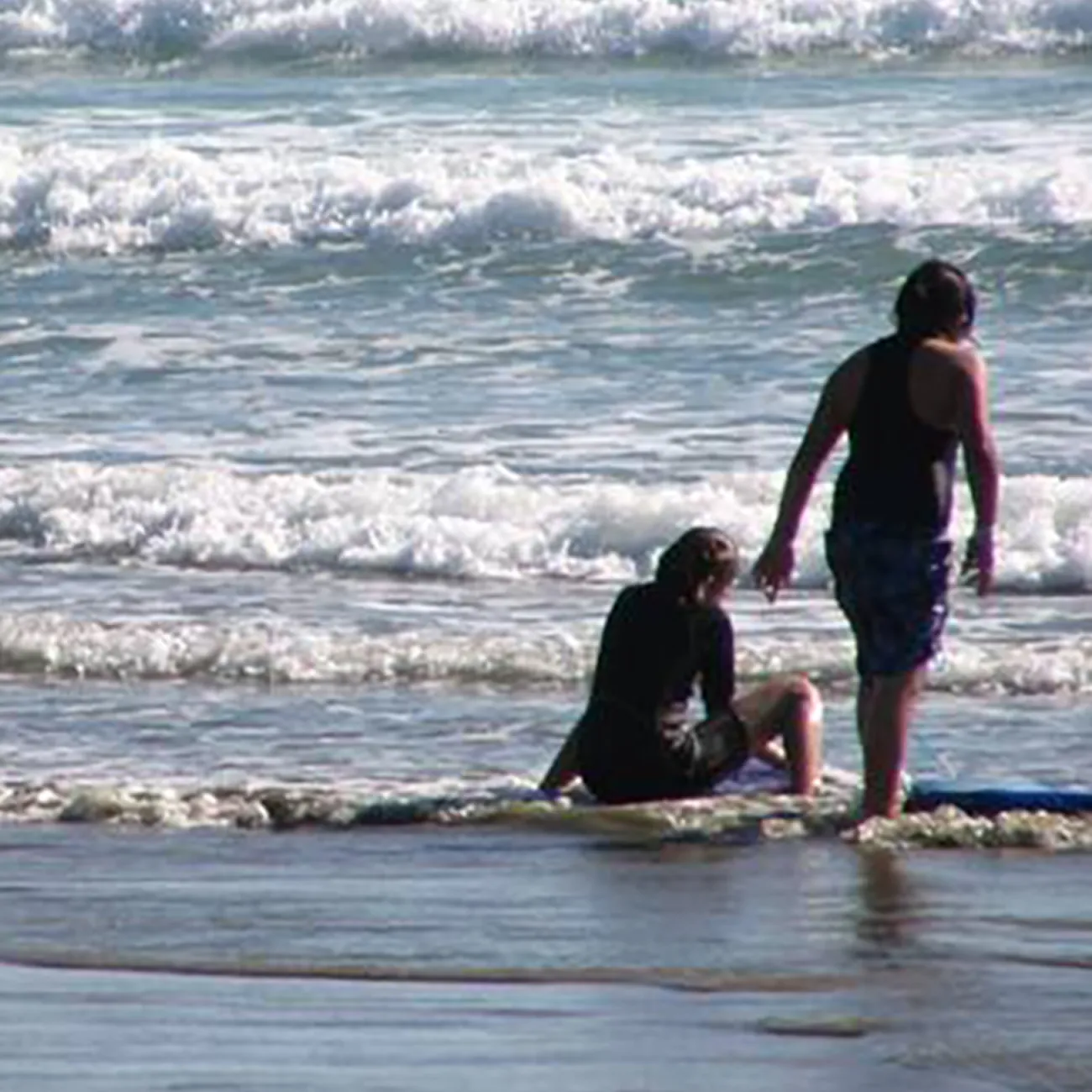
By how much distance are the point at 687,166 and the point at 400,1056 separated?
16923mm

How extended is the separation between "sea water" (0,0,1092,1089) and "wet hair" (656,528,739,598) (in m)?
0.52

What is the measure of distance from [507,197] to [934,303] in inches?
539

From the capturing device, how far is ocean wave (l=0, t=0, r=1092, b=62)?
91.7ft

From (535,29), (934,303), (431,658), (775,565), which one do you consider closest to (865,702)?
(775,565)

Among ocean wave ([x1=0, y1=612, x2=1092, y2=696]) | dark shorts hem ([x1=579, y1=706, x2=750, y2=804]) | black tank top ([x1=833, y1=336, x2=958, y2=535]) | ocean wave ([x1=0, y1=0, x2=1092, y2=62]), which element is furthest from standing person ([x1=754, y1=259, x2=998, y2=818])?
ocean wave ([x1=0, y1=0, x2=1092, y2=62])

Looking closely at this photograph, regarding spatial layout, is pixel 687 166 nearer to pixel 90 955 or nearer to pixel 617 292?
pixel 617 292

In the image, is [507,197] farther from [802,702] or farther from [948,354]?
[948,354]

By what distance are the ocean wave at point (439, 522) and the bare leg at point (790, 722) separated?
12.6 feet

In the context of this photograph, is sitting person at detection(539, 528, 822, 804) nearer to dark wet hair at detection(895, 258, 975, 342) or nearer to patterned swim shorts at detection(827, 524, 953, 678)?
patterned swim shorts at detection(827, 524, 953, 678)

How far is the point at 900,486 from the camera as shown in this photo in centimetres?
935

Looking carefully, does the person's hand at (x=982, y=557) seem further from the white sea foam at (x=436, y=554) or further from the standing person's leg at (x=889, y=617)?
the white sea foam at (x=436, y=554)

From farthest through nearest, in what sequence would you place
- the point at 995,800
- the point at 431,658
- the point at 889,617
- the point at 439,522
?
1. the point at 439,522
2. the point at 431,658
3. the point at 995,800
4. the point at 889,617

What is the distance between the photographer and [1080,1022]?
6.97m

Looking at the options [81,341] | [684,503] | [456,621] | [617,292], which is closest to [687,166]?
[617,292]
